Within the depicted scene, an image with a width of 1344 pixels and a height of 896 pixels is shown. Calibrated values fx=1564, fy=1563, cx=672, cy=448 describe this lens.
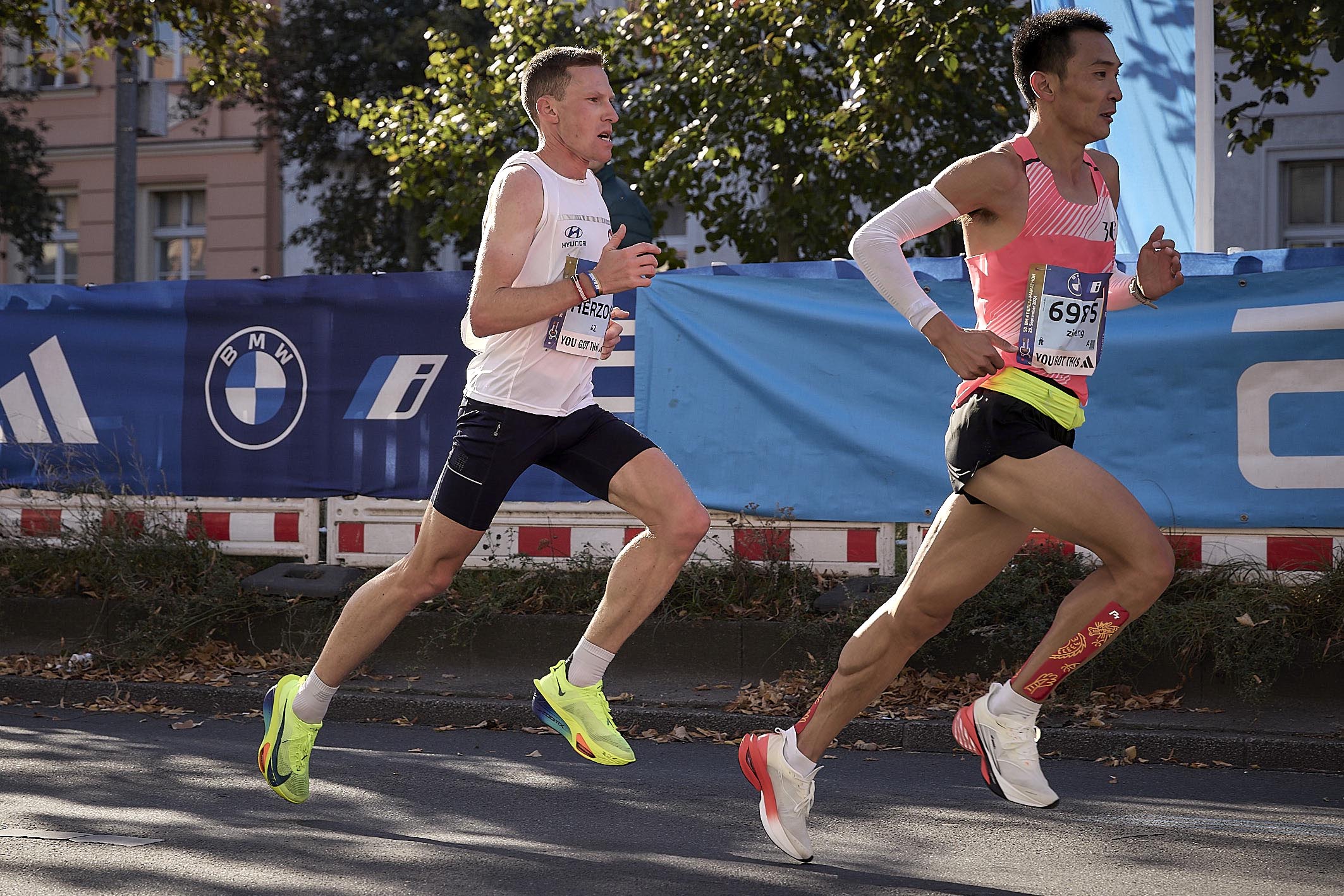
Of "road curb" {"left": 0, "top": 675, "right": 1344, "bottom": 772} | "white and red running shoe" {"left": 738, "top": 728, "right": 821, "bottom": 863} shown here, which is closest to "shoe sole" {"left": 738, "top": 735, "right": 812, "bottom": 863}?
"white and red running shoe" {"left": 738, "top": 728, "right": 821, "bottom": 863}

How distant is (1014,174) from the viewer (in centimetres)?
407

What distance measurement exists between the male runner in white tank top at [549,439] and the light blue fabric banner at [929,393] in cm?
370

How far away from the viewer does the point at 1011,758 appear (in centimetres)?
411

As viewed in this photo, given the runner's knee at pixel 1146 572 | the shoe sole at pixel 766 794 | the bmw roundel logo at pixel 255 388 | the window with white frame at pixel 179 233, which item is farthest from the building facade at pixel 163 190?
the runner's knee at pixel 1146 572

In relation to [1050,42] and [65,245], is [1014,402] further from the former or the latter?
[65,245]

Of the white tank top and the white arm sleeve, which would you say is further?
the white tank top

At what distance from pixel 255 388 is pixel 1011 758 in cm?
633

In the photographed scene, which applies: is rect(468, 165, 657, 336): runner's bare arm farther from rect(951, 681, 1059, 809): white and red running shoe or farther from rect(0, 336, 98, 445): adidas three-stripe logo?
rect(0, 336, 98, 445): adidas three-stripe logo

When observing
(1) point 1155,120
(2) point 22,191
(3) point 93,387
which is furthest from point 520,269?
(2) point 22,191

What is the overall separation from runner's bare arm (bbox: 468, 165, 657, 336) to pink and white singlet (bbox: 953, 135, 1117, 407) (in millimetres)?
936

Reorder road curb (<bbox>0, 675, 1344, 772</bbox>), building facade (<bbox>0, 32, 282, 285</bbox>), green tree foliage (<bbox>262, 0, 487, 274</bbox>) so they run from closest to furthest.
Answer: road curb (<bbox>0, 675, 1344, 772</bbox>) → green tree foliage (<bbox>262, 0, 487, 274</bbox>) → building facade (<bbox>0, 32, 282, 285</bbox>)

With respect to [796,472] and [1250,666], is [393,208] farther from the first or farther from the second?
[1250,666]

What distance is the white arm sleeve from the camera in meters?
4.08

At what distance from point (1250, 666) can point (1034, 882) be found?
3.01 meters
